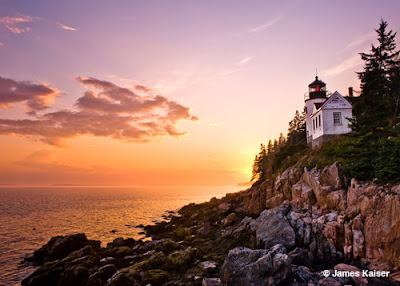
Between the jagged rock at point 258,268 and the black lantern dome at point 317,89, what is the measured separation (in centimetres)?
3313

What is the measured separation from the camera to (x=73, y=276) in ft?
56.9

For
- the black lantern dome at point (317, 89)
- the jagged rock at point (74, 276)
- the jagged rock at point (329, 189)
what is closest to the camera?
the jagged rock at point (74, 276)

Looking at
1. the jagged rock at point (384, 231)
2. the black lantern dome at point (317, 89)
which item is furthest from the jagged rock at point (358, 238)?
the black lantern dome at point (317, 89)

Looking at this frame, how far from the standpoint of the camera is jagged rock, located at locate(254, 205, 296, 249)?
18688 mm

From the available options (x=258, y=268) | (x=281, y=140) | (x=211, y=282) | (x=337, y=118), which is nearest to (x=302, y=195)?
(x=258, y=268)

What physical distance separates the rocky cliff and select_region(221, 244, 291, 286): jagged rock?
0.16 ft

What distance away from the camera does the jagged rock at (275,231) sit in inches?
736

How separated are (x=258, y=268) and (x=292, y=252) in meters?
4.37

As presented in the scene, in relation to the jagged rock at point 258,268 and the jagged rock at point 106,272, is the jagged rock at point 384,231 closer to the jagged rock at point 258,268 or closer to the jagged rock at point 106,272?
the jagged rock at point 258,268

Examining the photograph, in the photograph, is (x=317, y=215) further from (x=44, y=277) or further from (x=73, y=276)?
(x=44, y=277)

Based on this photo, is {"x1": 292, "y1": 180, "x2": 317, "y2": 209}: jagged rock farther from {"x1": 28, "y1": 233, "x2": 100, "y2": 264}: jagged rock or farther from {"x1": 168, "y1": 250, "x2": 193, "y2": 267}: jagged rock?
{"x1": 28, "y1": 233, "x2": 100, "y2": 264}: jagged rock

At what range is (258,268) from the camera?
1377 centimetres

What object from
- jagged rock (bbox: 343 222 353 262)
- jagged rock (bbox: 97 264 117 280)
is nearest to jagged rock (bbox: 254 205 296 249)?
jagged rock (bbox: 343 222 353 262)

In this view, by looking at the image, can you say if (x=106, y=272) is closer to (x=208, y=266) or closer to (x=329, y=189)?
Answer: (x=208, y=266)
